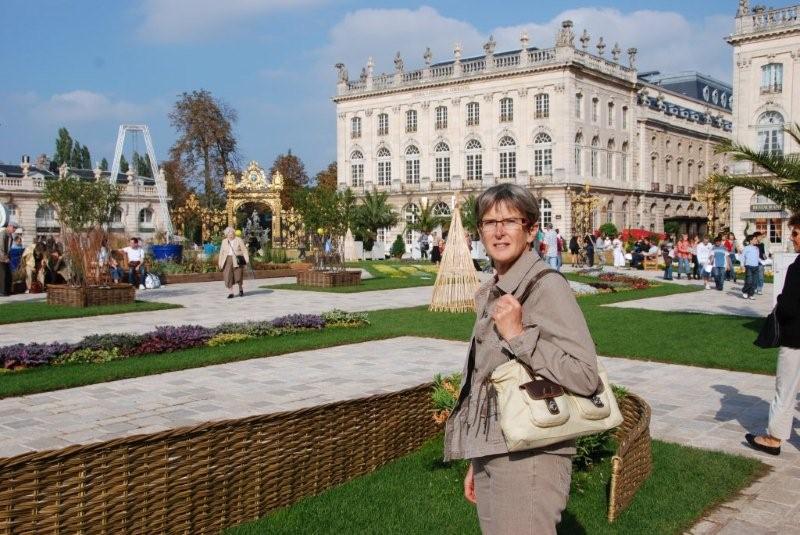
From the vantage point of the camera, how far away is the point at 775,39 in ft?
153

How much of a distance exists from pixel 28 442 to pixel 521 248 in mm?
5011

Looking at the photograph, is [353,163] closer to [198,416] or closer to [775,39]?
[775,39]

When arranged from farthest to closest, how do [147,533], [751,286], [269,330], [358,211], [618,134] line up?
[618,134] → [358,211] → [751,286] → [269,330] → [147,533]

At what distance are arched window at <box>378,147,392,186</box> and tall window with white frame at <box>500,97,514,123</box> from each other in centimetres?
1087

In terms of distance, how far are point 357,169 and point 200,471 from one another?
6337 centimetres

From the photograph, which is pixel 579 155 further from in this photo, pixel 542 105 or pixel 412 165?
pixel 412 165

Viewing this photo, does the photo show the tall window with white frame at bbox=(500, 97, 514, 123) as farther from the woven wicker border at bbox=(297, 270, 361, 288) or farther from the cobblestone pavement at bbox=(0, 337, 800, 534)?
the cobblestone pavement at bbox=(0, 337, 800, 534)

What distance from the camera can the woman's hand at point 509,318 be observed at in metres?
2.61

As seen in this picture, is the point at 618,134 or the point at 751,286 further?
the point at 618,134

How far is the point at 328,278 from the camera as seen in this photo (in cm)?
2245

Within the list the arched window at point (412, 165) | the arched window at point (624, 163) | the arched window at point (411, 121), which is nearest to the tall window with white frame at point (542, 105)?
the arched window at point (624, 163)

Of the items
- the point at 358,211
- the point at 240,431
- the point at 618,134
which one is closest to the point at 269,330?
the point at 240,431

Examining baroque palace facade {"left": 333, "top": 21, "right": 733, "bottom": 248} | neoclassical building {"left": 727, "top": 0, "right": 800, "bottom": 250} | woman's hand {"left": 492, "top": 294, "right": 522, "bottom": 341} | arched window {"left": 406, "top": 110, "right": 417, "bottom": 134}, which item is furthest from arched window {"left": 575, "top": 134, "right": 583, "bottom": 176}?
woman's hand {"left": 492, "top": 294, "right": 522, "bottom": 341}

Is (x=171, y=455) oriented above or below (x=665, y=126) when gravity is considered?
below
